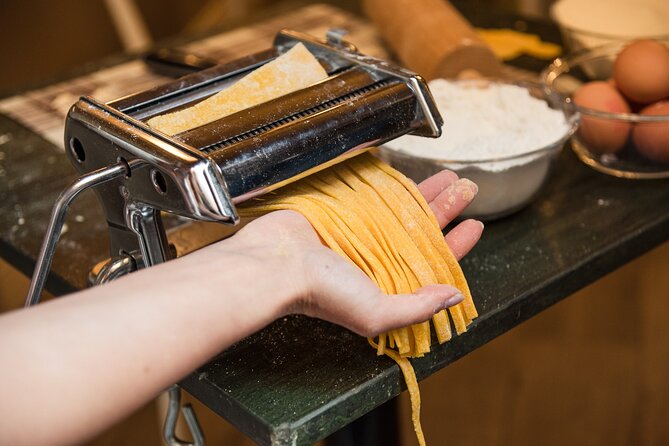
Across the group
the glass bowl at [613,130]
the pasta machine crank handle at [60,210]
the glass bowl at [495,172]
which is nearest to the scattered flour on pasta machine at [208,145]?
the pasta machine crank handle at [60,210]

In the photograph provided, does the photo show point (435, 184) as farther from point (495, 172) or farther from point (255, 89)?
point (255, 89)

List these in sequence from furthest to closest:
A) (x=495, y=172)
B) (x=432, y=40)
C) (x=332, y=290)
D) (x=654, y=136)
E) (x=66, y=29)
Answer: (x=66, y=29), (x=432, y=40), (x=654, y=136), (x=495, y=172), (x=332, y=290)

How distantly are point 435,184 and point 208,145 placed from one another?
0.86 feet

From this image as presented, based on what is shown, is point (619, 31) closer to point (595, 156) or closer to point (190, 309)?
point (595, 156)

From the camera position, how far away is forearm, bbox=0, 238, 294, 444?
2.14 feet

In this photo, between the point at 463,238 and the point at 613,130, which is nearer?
the point at 463,238

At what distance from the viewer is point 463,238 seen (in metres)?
0.94

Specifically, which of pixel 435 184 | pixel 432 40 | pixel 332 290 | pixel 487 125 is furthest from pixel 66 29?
pixel 332 290

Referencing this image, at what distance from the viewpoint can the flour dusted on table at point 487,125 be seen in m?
1.08

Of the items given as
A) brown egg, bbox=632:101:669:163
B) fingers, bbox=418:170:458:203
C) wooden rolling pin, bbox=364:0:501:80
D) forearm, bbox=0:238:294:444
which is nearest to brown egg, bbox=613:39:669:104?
brown egg, bbox=632:101:669:163

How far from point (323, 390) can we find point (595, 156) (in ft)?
1.95

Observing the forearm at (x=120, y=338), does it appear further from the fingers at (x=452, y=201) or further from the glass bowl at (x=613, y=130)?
the glass bowl at (x=613, y=130)

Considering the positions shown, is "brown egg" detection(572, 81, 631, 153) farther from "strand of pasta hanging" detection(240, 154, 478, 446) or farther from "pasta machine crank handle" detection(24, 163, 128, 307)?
"pasta machine crank handle" detection(24, 163, 128, 307)

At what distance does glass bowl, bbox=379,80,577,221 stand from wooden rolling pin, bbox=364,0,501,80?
28cm
